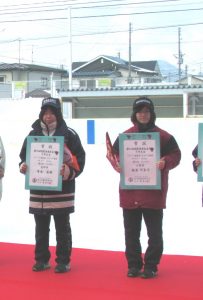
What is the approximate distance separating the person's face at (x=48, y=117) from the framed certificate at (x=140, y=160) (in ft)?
1.79

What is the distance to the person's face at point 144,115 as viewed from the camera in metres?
4.11

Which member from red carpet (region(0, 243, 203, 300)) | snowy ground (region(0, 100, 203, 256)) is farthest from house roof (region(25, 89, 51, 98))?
red carpet (region(0, 243, 203, 300))

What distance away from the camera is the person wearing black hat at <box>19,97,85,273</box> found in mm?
Result: 4266

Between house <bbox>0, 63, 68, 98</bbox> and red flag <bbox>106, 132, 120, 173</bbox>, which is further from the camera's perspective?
house <bbox>0, 63, 68, 98</bbox>

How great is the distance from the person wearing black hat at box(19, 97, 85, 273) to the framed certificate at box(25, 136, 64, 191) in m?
0.05

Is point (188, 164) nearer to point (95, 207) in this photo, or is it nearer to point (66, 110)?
point (95, 207)

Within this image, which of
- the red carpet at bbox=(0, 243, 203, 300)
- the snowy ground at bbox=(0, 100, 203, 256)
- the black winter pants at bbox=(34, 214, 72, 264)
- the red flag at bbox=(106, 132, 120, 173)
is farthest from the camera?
the snowy ground at bbox=(0, 100, 203, 256)

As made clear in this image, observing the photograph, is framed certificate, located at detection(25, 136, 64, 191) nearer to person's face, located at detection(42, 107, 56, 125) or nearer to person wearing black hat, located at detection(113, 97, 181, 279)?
person's face, located at detection(42, 107, 56, 125)

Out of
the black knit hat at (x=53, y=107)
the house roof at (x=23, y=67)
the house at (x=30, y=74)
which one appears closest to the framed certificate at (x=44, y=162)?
the black knit hat at (x=53, y=107)

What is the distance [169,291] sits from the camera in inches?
153

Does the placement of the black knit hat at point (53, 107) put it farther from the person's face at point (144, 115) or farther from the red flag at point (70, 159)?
the person's face at point (144, 115)

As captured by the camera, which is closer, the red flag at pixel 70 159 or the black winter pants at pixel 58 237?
the red flag at pixel 70 159

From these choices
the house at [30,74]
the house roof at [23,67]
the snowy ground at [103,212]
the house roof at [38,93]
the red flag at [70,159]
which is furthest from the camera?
the house roof at [23,67]

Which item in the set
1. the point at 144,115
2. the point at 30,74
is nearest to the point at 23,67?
the point at 30,74
